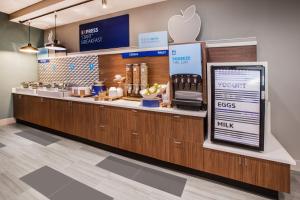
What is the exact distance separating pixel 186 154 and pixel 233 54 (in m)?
1.68

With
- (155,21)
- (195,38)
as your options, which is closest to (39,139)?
(155,21)

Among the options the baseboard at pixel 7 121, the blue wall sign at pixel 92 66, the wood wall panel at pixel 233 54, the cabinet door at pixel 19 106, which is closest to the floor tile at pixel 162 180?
the wood wall panel at pixel 233 54

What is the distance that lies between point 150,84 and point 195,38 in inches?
46.6

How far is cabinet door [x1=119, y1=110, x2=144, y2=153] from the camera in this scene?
2.97m

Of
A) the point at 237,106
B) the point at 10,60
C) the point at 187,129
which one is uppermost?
the point at 10,60

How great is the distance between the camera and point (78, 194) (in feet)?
7.39

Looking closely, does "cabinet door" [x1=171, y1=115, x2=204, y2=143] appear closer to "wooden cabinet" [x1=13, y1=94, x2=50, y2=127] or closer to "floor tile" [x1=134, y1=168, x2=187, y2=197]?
"floor tile" [x1=134, y1=168, x2=187, y2=197]

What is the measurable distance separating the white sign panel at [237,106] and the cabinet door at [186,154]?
0.30 meters

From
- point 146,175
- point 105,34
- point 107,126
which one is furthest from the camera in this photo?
point 105,34

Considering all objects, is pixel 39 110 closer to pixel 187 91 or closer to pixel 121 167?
pixel 121 167

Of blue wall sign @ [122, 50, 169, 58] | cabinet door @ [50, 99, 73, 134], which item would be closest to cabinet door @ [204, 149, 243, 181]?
blue wall sign @ [122, 50, 169, 58]

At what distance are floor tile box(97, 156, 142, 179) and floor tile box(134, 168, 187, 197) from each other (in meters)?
0.11

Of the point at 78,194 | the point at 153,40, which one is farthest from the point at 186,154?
Answer: the point at 153,40

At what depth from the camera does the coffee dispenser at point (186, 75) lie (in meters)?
2.54
